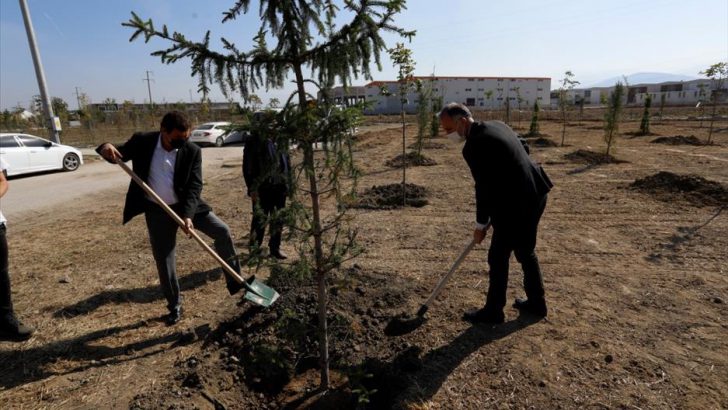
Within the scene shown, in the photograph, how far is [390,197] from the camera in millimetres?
8109

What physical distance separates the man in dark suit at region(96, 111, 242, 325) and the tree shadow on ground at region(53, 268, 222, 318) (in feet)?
2.95

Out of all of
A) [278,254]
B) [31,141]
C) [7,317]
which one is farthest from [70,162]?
[7,317]

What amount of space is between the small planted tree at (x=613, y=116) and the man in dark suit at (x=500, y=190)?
434 inches

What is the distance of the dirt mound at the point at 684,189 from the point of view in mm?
7125

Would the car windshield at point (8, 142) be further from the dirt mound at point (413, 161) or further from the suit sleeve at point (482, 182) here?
the suit sleeve at point (482, 182)

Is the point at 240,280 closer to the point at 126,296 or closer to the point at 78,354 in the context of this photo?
the point at 78,354

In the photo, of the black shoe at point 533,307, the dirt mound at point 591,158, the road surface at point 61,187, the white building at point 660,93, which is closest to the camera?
the black shoe at point 533,307

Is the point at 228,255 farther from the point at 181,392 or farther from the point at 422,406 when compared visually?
the point at 422,406

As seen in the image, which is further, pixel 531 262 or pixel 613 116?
pixel 613 116

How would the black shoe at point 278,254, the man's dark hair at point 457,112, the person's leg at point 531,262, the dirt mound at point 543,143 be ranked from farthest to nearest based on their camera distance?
the dirt mound at point 543,143 < the black shoe at point 278,254 < the person's leg at point 531,262 < the man's dark hair at point 457,112

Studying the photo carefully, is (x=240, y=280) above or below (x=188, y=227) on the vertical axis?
below

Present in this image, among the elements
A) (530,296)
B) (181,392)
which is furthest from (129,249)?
(530,296)

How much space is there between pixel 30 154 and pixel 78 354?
40.7ft

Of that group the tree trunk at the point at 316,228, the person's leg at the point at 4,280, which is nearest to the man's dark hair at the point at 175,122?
the tree trunk at the point at 316,228
